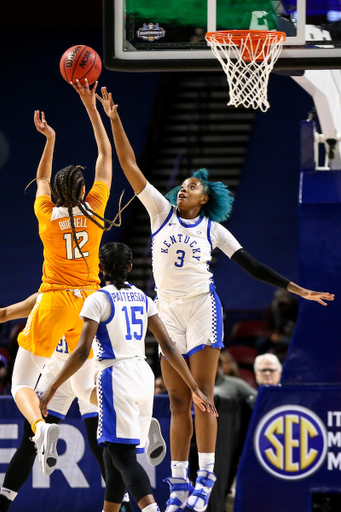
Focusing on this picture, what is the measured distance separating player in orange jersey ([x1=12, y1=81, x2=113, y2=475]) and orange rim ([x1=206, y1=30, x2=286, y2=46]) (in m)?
1.05

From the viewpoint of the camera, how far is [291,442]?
247 inches

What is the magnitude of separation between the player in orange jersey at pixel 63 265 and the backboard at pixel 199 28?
1.68ft

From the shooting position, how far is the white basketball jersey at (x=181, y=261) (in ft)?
18.9

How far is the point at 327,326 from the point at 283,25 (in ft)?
9.04

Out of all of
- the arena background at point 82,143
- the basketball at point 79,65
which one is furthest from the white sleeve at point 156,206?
the arena background at point 82,143

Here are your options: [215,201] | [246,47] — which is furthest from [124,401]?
[246,47]

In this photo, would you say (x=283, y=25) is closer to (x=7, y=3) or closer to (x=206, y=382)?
(x=206, y=382)

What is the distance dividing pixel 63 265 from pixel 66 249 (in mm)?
122

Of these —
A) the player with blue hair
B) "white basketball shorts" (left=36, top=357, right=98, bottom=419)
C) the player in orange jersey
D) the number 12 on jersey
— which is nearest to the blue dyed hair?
the player with blue hair

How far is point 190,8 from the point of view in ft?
20.4

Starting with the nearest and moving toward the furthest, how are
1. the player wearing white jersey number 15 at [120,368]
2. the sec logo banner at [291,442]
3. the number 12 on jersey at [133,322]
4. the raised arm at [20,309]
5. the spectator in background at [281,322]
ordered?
the player wearing white jersey number 15 at [120,368] → the number 12 on jersey at [133,322] → the raised arm at [20,309] → the sec logo banner at [291,442] → the spectator in background at [281,322]

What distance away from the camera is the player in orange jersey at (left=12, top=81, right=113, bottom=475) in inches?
216

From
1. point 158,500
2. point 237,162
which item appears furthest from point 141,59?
point 237,162

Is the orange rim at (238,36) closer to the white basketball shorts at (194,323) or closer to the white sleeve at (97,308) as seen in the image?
the white basketball shorts at (194,323)
